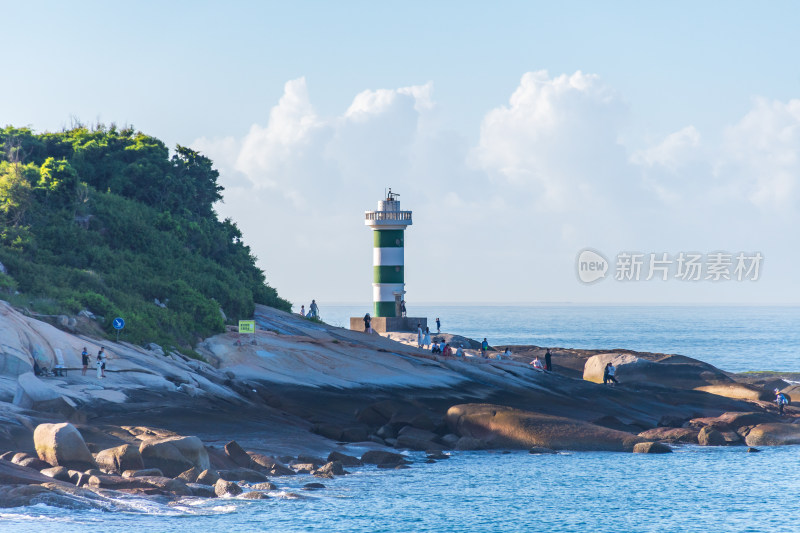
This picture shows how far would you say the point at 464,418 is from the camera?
37.1 meters

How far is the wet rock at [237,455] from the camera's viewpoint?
2906 cm

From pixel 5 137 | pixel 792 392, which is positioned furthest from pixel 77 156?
pixel 792 392

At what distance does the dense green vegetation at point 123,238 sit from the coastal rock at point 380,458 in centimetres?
1212

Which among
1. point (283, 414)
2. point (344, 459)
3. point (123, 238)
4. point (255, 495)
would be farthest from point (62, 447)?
point (123, 238)

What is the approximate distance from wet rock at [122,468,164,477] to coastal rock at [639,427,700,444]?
19.5m

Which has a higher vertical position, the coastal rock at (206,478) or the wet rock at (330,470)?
the coastal rock at (206,478)

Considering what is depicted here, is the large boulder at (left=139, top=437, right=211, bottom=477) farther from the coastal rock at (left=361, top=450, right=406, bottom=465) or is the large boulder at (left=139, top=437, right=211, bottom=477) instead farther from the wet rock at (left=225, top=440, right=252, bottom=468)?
the coastal rock at (left=361, top=450, right=406, bottom=465)

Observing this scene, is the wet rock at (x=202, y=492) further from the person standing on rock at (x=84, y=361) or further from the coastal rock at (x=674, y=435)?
the coastal rock at (x=674, y=435)

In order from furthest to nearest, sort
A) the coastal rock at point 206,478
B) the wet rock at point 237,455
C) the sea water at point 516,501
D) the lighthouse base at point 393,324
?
1. the lighthouse base at point 393,324
2. the wet rock at point 237,455
3. the coastal rock at point 206,478
4. the sea water at point 516,501

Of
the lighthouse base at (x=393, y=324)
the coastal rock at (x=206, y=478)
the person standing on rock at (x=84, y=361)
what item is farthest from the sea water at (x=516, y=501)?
the lighthouse base at (x=393, y=324)

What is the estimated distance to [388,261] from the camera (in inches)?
2370

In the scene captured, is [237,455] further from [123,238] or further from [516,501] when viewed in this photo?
[123,238]

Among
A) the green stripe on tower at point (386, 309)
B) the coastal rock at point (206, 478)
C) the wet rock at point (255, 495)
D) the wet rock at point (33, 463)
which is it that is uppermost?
the green stripe on tower at point (386, 309)

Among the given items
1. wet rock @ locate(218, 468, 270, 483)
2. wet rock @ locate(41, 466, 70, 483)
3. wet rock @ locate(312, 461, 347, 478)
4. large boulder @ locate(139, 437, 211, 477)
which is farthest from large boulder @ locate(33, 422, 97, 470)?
wet rock @ locate(312, 461, 347, 478)
